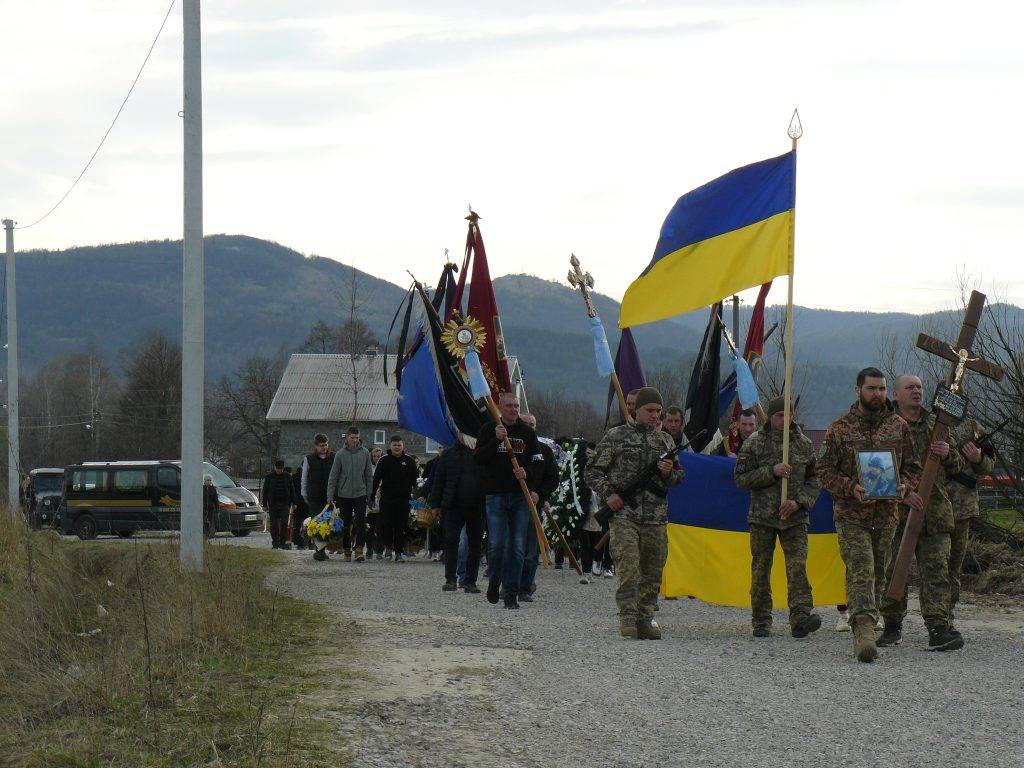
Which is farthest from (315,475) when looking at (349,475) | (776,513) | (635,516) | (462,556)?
(776,513)

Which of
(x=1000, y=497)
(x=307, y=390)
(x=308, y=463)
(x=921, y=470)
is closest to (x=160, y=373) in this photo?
(x=307, y=390)

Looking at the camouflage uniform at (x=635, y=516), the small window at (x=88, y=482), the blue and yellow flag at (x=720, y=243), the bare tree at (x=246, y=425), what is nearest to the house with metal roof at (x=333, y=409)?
the bare tree at (x=246, y=425)

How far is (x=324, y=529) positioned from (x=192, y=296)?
5.86 m

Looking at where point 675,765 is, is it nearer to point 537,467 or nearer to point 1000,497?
point 537,467

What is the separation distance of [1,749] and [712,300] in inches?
292

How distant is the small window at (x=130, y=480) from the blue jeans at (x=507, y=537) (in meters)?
21.7

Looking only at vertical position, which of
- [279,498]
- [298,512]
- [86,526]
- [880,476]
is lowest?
[86,526]

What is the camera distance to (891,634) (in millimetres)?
10484

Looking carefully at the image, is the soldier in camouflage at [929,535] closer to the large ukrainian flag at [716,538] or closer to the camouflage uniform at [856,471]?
the camouflage uniform at [856,471]

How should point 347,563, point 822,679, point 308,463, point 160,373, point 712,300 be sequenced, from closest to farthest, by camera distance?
point 822,679 → point 712,300 → point 347,563 → point 308,463 → point 160,373

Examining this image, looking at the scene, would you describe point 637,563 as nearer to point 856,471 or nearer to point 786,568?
point 786,568

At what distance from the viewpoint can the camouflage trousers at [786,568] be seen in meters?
11.0

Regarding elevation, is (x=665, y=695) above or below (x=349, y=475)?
below

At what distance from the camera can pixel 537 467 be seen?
45.0 feet
